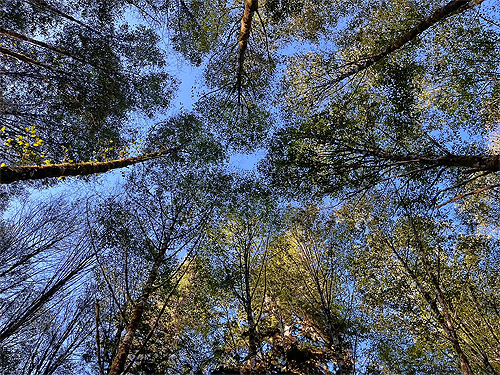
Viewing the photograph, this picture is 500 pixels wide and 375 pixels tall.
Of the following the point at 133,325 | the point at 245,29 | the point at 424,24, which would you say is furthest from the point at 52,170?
the point at 424,24

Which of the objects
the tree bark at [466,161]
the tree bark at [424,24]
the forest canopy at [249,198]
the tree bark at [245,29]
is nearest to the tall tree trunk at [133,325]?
the forest canopy at [249,198]

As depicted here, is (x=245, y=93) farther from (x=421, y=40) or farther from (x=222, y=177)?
(x=421, y=40)

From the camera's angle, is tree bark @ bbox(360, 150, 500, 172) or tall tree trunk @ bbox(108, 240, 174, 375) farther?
tall tree trunk @ bbox(108, 240, 174, 375)

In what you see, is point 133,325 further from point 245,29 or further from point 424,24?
point 424,24

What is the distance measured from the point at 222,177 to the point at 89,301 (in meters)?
6.21

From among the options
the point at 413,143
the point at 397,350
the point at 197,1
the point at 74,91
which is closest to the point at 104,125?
the point at 74,91

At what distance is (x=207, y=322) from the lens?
9344 mm

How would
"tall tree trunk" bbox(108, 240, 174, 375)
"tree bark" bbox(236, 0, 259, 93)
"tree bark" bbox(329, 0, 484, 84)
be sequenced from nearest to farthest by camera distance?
"tall tree trunk" bbox(108, 240, 174, 375) → "tree bark" bbox(329, 0, 484, 84) → "tree bark" bbox(236, 0, 259, 93)

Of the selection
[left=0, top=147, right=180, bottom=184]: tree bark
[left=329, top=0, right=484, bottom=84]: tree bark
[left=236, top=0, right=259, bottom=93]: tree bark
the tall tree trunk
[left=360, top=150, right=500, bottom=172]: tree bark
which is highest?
[left=236, top=0, right=259, bottom=93]: tree bark

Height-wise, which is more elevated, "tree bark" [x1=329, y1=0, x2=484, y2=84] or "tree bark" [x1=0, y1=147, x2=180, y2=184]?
"tree bark" [x1=329, y1=0, x2=484, y2=84]

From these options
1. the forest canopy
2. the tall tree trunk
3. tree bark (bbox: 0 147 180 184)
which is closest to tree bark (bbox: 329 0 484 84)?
the forest canopy

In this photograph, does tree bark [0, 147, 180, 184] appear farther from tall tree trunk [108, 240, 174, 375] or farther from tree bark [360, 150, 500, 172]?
tree bark [360, 150, 500, 172]

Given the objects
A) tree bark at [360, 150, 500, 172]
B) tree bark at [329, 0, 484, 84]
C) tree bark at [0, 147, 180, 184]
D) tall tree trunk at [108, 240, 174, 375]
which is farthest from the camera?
tree bark at [329, 0, 484, 84]

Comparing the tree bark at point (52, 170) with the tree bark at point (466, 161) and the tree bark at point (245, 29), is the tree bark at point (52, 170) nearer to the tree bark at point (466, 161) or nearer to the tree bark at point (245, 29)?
the tree bark at point (245, 29)
